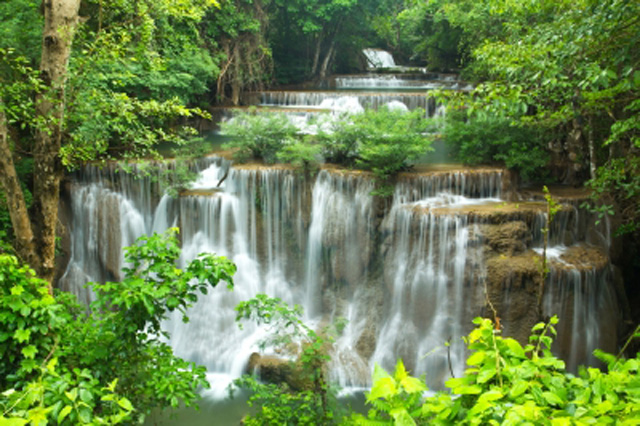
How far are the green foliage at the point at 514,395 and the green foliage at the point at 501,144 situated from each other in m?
8.64

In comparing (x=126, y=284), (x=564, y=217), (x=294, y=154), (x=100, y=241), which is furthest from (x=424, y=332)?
(x=100, y=241)

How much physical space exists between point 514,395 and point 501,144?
31.2 ft

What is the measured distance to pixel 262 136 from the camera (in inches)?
441

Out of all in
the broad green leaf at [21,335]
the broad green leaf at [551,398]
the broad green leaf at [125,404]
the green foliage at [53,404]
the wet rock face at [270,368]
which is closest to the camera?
the broad green leaf at [551,398]

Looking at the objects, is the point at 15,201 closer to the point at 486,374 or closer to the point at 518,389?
the point at 486,374

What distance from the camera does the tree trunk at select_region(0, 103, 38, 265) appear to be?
5480 millimetres

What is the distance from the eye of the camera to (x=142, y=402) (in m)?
4.54

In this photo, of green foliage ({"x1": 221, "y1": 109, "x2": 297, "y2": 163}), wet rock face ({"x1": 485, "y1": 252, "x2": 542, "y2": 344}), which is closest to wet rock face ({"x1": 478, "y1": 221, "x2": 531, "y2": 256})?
wet rock face ({"x1": 485, "y1": 252, "x2": 542, "y2": 344})

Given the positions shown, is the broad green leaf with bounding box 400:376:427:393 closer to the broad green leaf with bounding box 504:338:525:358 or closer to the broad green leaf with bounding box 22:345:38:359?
the broad green leaf with bounding box 504:338:525:358

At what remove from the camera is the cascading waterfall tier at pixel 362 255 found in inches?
333

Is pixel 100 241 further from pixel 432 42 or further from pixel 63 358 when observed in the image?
pixel 432 42

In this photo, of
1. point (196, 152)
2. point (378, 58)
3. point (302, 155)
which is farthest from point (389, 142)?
point (378, 58)

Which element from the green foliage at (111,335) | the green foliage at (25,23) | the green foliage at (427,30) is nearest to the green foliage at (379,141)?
the green foliage at (111,335)

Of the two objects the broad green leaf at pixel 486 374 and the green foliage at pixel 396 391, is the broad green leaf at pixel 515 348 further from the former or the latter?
the green foliage at pixel 396 391
